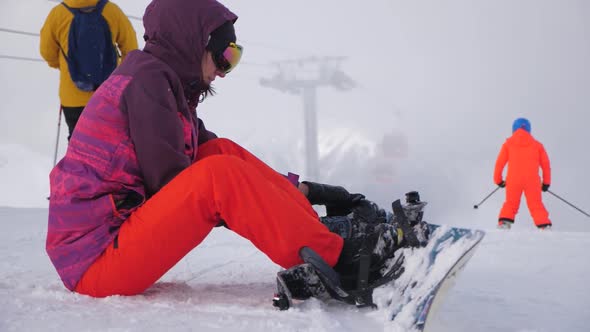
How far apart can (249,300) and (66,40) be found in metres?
2.38

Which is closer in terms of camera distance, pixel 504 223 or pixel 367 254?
pixel 367 254

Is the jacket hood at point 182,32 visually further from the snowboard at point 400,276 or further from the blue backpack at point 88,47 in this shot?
the blue backpack at point 88,47

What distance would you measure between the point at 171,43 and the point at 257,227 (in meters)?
0.58

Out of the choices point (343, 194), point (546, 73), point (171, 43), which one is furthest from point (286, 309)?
point (546, 73)

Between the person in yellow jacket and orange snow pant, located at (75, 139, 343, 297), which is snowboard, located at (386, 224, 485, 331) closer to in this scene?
orange snow pant, located at (75, 139, 343, 297)

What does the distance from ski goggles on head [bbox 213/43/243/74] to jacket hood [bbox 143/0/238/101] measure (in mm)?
62

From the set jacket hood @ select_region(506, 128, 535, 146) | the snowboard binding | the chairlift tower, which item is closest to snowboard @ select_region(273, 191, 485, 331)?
the snowboard binding

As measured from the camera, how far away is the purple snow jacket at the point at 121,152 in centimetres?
149

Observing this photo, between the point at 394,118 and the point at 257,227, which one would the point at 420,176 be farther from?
the point at 257,227

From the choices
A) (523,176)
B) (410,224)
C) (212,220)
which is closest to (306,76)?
(523,176)

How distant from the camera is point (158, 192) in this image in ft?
4.88

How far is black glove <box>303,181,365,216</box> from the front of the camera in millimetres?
1893

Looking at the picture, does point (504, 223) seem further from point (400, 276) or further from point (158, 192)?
point (158, 192)

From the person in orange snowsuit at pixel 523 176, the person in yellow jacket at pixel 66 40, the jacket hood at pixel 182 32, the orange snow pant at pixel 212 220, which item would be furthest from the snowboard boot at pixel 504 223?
the jacket hood at pixel 182 32
